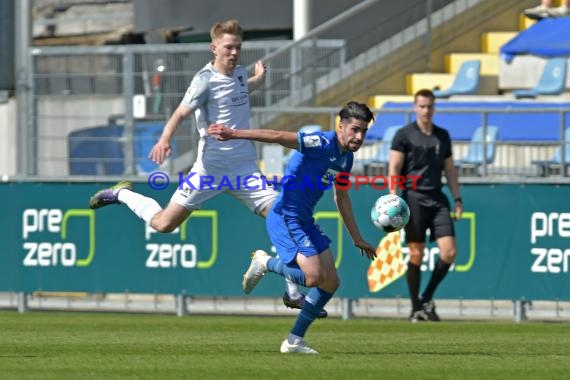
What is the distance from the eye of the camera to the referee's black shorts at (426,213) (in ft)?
55.9

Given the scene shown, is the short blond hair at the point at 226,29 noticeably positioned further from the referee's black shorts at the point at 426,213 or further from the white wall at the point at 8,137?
the white wall at the point at 8,137

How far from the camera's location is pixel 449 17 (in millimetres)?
25516

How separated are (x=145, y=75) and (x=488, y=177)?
6429mm

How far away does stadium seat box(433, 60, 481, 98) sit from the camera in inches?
949

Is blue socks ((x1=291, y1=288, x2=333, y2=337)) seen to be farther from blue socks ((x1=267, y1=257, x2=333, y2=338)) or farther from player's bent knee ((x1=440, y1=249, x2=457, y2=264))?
player's bent knee ((x1=440, y1=249, x2=457, y2=264))

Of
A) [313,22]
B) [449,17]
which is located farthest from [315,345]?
[313,22]

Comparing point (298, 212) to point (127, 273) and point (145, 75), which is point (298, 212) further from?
point (145, 75)

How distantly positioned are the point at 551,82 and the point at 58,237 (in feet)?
26.9

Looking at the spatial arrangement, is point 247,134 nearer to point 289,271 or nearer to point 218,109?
point 289,271

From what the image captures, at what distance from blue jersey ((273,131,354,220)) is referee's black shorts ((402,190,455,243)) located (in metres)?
4.43

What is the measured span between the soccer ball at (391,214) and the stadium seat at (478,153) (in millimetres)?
4770

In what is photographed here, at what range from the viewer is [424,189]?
17125mm

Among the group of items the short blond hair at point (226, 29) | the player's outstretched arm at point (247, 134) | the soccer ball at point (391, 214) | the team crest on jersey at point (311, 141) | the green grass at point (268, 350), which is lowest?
the green grass at point (268, 350)

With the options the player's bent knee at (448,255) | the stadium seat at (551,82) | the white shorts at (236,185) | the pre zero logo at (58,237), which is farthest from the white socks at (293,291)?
the stadium seat at (551,82)
